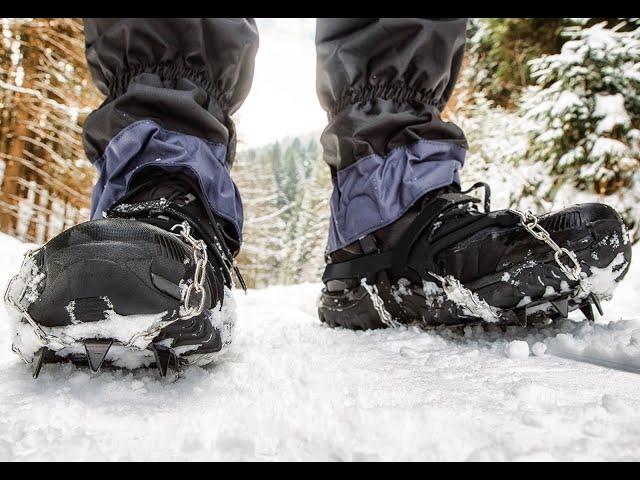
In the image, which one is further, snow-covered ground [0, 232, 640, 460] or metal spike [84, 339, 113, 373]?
metal spike [84, 339, 113, 373]

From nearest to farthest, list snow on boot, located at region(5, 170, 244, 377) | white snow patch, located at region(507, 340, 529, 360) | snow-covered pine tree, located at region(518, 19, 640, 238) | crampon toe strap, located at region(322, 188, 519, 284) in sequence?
snow on boot, located at region(5, 170, 244, 377) → white snow patch, located at region(507, 340, 529, 360) → crampon toe strap, located at region(322, 188, 519, 284) → snow-covered pine tree, located at region(518, 19, 640, 238)

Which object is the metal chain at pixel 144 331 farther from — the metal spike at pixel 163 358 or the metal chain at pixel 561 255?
the metal chain at pixel 561 255

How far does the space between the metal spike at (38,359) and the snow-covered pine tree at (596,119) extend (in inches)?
165

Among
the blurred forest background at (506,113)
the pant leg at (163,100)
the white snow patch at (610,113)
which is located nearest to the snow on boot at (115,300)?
the pant leg at (163,100)

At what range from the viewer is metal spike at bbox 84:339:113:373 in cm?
46

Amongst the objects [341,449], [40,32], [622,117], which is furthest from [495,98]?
[341,449]

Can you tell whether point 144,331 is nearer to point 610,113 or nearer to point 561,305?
point 561,305

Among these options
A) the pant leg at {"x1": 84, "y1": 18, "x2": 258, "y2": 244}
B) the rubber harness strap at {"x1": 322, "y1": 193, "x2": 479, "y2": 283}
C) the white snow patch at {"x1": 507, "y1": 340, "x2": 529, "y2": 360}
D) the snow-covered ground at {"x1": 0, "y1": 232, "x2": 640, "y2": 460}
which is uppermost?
the pant leg at {"x1": 84, "y1": 18, "x2": 258, "y2": 244}

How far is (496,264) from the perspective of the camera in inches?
28.4

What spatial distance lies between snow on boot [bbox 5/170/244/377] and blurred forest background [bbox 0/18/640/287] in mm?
4031

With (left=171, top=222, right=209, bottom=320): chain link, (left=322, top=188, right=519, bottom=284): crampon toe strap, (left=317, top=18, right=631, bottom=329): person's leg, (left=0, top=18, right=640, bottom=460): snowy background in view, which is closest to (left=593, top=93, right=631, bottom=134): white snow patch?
(left=0, top=18, right=640, bottom=460): snowy background

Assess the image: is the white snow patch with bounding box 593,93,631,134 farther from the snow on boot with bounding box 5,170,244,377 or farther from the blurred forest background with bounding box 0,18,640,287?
the snow on boot with bounding box 5,170,244,377
